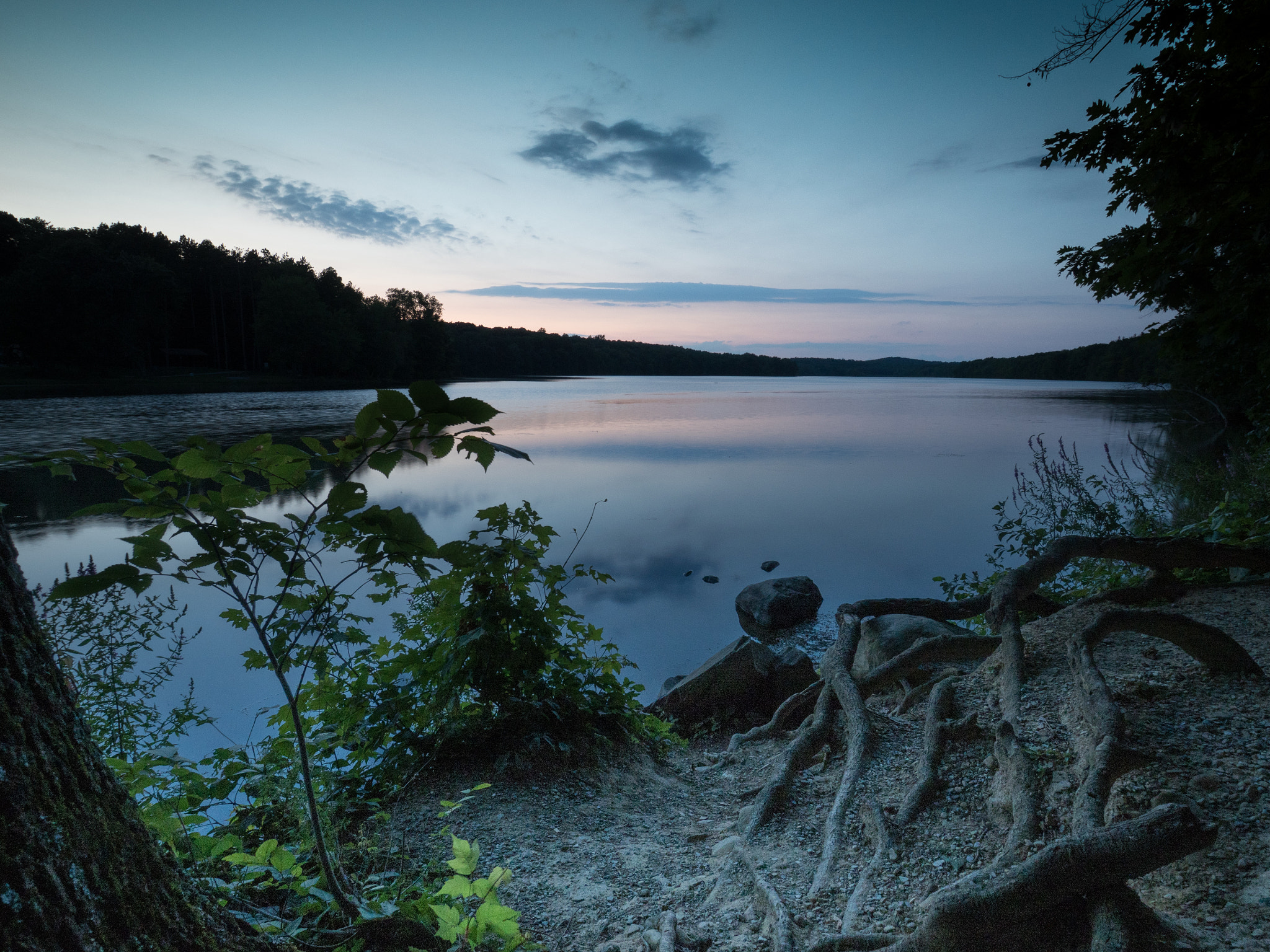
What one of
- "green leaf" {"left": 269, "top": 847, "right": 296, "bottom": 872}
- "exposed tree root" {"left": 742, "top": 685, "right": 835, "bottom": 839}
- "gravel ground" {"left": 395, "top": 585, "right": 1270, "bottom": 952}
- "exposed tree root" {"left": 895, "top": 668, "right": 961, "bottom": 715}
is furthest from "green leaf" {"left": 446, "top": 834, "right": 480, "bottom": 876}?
"exposed tree root" {"left": 895, "top": 668, "right": 961, "bottom": 715}

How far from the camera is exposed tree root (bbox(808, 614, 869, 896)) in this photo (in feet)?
10.4

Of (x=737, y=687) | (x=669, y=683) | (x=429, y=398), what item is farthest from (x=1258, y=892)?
(x=669, y=683)

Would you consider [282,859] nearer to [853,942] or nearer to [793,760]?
[853,942]

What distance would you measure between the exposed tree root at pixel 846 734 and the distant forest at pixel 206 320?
20.6 meters

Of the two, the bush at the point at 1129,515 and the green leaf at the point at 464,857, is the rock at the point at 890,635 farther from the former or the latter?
the green leaf at the point at 464,857

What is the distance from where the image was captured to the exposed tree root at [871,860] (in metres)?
2.66

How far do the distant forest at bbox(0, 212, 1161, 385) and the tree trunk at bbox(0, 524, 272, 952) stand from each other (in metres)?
25.6

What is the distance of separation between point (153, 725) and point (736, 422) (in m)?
40.1

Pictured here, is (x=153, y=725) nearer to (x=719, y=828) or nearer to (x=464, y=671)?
(x=464, y=671)

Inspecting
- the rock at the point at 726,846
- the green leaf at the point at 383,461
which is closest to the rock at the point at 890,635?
the rock at the point at 726,846

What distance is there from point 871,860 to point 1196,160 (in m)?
6.22

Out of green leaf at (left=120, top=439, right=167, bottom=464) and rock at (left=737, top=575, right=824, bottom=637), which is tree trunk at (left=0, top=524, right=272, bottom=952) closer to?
green leaf at (left=120, top=439, right=167, bottom=464)

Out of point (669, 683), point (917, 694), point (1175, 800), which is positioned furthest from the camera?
point (669, 683)

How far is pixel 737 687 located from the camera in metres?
7.43
